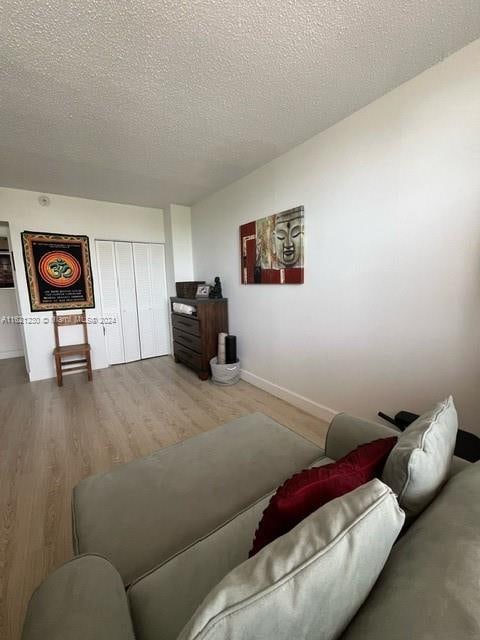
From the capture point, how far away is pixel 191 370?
12.6 feet

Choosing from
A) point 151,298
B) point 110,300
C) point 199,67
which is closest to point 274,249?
point 199,67

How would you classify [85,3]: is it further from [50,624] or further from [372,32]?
[50,624]

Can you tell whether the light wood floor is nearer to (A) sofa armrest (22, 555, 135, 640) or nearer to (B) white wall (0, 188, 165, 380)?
(B) white wall (0, 188, 165, 380)

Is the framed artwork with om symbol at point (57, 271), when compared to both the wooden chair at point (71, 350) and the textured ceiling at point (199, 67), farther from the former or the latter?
the textured ceiling at point (199, 67)

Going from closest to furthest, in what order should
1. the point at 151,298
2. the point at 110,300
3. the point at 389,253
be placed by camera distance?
the point at 389,253 → the point at 110,300 → the point at 151,298

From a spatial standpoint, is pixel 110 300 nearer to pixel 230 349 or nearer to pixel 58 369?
pixel 58 369

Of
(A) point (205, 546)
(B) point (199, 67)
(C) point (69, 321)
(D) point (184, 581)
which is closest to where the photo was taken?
(D) point (184, 581)

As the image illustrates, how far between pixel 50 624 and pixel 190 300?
3.13 metres

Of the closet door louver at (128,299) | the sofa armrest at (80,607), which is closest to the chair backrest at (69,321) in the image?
the closet door louver at (128,299)

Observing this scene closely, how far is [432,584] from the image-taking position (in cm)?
48

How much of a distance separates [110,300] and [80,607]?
12.6ft

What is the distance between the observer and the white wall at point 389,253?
1504 millimetres

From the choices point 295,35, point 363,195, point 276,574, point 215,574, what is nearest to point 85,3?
point 295,35

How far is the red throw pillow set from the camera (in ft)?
2.25
